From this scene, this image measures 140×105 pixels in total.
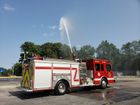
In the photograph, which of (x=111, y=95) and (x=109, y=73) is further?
(x=109, y=73)

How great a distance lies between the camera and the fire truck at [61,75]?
52.2 feet

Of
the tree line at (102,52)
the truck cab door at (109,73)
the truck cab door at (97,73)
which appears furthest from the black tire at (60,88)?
the tree line at (102,52)

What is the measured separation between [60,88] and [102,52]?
145 meters

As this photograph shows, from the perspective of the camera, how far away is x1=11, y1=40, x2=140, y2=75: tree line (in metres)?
80.3

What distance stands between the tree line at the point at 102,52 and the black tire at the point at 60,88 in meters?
50.8

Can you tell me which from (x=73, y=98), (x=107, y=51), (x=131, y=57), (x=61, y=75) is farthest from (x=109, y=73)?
(x=107, y=51)

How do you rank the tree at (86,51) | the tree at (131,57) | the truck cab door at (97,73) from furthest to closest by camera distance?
the tree at (86,51) < the tree at (131,57) < the truck cab door at (97,73)

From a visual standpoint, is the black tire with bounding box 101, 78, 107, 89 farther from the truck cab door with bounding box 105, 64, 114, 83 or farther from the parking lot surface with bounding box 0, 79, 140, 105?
the parking lot surface with bounding box 0, 79, 140, 105

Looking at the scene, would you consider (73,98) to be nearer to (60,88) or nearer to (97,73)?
(60,88)

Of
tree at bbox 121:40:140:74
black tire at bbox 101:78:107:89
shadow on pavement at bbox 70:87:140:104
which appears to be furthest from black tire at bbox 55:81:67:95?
tree at bbox 121:40:140:74

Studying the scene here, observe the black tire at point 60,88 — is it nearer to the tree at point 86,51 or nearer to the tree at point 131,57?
the tree at point 131,57

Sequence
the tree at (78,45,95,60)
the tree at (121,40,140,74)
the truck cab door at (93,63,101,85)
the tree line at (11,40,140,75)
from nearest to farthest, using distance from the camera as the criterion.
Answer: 1. the truck cab door at (93,63,101,85)
2. the tree line at (11,40,140,75)
3. the tree at (121,40,140,74)
4. the tree at (78,45,95,60)

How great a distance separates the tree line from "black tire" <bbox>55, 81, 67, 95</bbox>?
167 feet

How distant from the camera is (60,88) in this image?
17.3 metres
